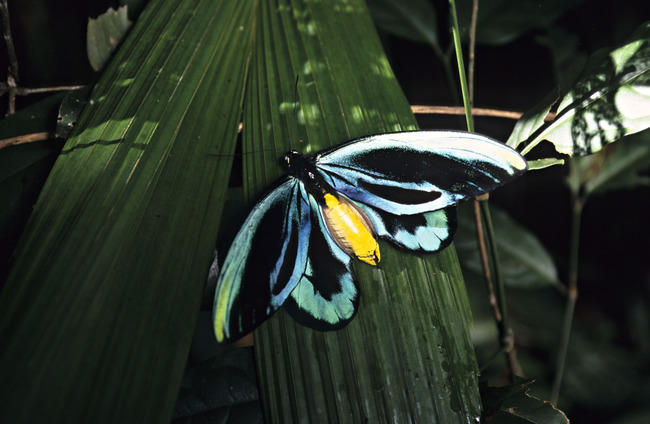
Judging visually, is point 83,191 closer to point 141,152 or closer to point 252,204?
point 141,152

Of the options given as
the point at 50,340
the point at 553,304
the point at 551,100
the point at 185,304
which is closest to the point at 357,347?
the point at 185,304

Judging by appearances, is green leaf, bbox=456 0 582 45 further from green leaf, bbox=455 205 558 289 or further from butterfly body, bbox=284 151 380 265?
butterfly body, bbox=284 151 380 265

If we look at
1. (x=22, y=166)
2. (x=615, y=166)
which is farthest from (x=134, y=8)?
(x=615, y=166)

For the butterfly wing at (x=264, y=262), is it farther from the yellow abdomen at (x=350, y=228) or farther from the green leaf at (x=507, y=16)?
the green leaf at (x=507, y=16)

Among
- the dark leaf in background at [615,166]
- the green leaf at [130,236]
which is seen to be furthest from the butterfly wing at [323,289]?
the dark leaf in background at [615,166]

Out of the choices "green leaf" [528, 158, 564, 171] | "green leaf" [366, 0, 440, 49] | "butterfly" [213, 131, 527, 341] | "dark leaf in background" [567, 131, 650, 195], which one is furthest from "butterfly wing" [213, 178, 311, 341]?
"dark leaf in background" [567, 131, 650, 195]

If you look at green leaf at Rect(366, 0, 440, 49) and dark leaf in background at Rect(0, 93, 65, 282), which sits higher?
green leaf at Rect(366, 0, 440, 49)
